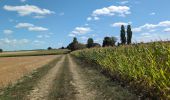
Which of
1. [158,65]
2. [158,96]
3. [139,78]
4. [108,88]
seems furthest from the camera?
[108,88]

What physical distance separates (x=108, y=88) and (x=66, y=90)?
2.05 meters

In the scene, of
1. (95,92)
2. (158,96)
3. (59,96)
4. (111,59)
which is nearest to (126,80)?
(95,92)

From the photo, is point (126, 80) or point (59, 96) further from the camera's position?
point (126, 80)

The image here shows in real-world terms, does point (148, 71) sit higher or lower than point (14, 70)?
higher

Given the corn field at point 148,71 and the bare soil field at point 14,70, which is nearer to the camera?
the corn field at point 148,71

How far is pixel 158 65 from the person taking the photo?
526 inches

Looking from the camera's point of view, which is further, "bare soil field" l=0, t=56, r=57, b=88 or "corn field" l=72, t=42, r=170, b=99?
"bare soil field" l=0, t=56, r=57, b=88

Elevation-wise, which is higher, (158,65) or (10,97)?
(158,65)

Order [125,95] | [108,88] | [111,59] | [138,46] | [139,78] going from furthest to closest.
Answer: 1. [111,59]
2. [138,46]
3. [108,88]
4. [139,78]
5. [125,95]

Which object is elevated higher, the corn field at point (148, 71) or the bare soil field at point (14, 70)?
the corn field at point (148, 71)

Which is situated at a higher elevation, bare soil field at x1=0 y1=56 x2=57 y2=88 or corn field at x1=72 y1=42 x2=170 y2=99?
corn field at x1=72 y1=42 x2=170 y2=99

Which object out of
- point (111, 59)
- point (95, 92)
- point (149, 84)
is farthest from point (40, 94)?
point (111, 59)

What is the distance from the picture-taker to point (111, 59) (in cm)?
2498

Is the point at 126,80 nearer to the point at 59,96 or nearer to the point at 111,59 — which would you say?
the point at 59,96
